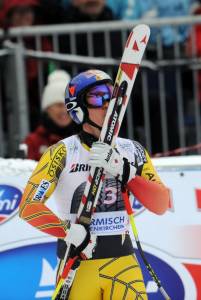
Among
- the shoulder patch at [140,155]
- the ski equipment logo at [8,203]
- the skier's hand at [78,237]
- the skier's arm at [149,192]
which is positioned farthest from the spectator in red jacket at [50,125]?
the skier's hand at [78,237]

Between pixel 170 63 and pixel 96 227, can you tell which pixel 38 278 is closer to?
pixel 96 227

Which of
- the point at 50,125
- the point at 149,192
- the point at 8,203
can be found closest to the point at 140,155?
the point at 149,192

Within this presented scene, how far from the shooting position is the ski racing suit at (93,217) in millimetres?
3969

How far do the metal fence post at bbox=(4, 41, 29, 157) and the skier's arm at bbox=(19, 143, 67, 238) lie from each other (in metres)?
3.07

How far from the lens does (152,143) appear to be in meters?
7.60

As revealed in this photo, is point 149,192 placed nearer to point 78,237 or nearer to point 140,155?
point 140,155

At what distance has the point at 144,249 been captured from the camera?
16.9 ft

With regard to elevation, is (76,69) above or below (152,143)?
above

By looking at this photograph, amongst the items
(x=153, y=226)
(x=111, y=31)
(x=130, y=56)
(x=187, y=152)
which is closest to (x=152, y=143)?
(x=187, y=152)

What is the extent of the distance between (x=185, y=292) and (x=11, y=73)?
2992 mm

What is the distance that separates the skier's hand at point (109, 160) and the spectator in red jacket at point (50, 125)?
251cm

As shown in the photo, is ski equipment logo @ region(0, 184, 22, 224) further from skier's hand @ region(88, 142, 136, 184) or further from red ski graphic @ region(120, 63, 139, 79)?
red ski graphic @ region(120, 63, 139, 79)

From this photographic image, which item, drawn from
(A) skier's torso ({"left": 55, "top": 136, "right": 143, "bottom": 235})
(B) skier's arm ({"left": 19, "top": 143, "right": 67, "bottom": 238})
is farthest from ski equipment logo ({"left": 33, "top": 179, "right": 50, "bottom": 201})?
(A) skier's torso ({"left": 55, "top": 136, "right": 143, "bottom": 235})

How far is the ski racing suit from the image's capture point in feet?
13.0
